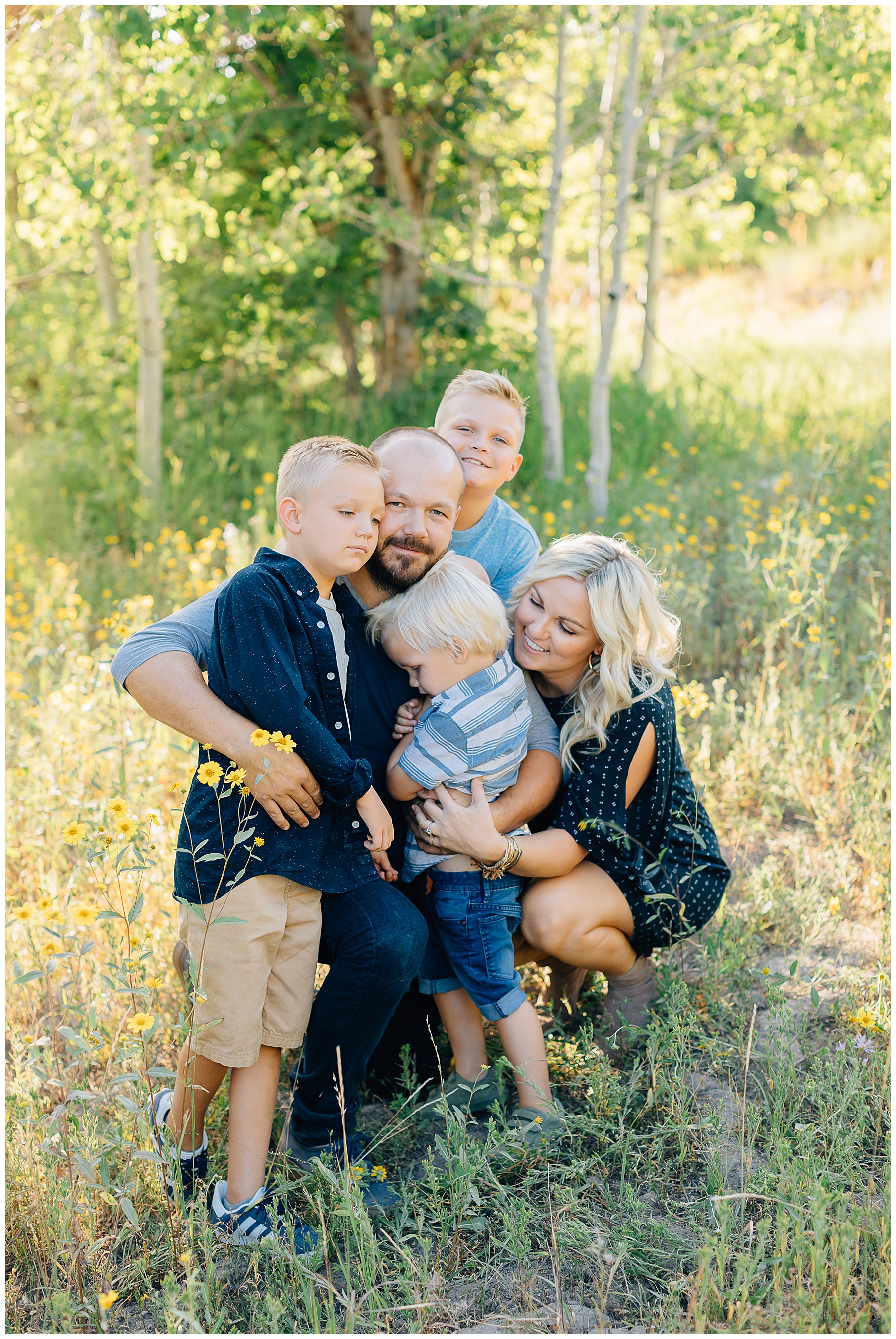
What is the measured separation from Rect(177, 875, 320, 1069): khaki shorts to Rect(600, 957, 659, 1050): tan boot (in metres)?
0.87

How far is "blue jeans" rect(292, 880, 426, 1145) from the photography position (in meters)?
2.15

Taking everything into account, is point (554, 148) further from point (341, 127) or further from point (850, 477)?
point (850, 477)

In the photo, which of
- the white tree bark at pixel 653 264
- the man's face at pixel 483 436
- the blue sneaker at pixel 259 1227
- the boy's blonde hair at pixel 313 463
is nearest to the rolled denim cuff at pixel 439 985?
the blue sneaker at pixel 259 1227

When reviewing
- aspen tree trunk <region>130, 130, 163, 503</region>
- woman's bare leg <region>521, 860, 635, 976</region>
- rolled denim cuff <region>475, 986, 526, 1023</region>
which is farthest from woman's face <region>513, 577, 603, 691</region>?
aspen tree trunk <region>130, 130, 163, 503</region>

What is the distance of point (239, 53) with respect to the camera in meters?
6.29

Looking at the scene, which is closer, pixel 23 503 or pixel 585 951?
pixel 585 951

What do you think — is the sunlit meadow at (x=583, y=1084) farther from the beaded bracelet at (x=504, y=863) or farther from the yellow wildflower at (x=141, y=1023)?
the beaded bracelet at (x=504, y=863)

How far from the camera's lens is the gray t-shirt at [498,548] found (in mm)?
2848

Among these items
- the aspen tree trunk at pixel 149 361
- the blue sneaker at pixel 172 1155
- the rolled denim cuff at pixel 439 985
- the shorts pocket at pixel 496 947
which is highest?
the aspen tree trunk at pixel 149 361

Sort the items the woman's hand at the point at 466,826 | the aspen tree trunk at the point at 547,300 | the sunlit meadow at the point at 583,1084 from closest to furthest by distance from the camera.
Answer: the sunlit meadow at the point at 583,1084
the woman's hand at the point at 466,826
the aspen tree trunk at the point at 547,300

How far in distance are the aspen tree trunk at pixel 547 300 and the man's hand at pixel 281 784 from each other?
429cm

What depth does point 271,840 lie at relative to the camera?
82.0 inches

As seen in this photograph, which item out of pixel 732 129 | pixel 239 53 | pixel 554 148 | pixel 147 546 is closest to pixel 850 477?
pixel 554 148

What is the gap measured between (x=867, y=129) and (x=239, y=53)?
13.7 feet
